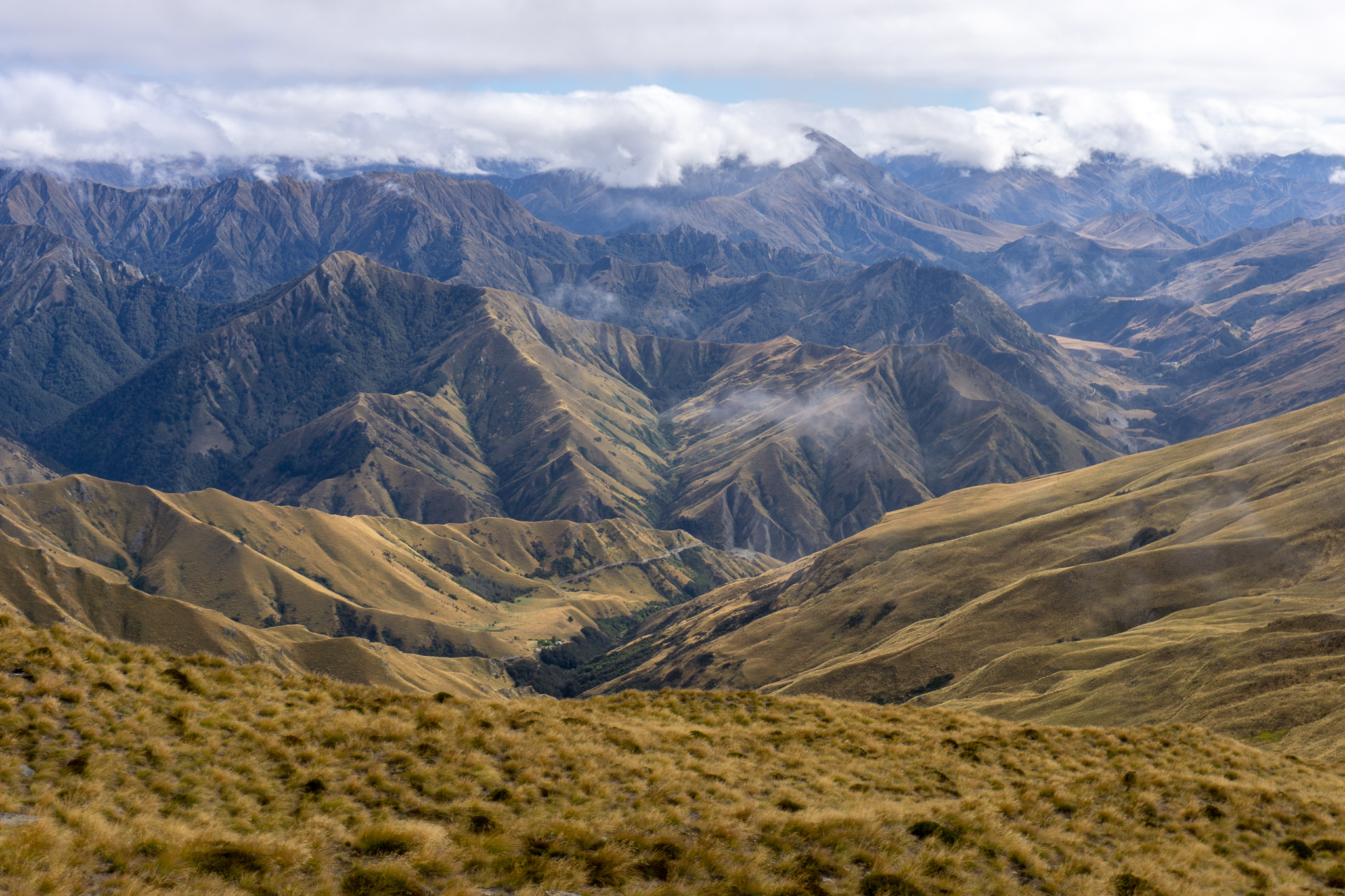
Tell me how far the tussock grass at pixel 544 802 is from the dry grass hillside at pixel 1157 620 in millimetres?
36470

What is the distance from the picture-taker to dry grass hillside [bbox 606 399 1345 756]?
268 ft

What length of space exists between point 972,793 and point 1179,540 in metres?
158

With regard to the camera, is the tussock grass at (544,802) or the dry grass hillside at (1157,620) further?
the dry grass hillside at (1157,620)

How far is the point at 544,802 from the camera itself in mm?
27000

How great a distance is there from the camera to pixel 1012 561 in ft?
621

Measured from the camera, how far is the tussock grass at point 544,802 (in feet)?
68.4

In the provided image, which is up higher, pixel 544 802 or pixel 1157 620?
pixel 544 802

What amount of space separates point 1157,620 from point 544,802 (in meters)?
141

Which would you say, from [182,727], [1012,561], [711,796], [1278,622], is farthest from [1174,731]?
[1012,561]

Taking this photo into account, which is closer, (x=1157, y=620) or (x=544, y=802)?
(x=544, y=802)

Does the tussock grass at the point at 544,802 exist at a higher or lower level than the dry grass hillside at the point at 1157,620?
higher

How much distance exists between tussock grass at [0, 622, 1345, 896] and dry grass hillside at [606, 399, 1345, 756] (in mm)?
36470

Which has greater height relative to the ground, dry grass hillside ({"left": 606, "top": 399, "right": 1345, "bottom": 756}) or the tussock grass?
the tussock grass

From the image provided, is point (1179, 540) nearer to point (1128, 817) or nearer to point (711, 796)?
point (1128, 817)
